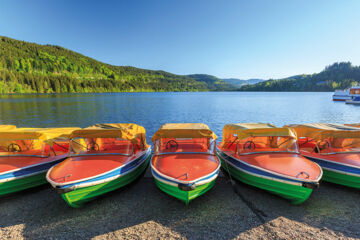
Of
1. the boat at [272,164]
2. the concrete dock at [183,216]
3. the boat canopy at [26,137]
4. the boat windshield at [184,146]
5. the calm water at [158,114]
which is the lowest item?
the calm water at [158,114]

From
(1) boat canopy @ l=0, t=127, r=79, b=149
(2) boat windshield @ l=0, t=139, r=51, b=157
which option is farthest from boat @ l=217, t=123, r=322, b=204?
(2) boat windshield @ l=0, t=139, r=51, b=157

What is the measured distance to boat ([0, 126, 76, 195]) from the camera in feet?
19.4

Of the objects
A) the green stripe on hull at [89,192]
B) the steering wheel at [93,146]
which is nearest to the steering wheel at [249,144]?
the green stripe on hull at [89,192]

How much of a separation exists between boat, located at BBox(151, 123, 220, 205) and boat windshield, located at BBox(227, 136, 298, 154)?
124 cm

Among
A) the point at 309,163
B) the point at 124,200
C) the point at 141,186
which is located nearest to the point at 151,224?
the point at 124,200

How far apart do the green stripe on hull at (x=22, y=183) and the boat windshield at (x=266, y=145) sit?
25.2 ft

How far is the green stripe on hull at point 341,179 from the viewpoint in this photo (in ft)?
20.3

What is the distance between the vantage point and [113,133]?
283 inches

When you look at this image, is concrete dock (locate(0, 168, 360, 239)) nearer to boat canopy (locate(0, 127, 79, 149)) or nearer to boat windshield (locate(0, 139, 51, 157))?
boat windshield (locate(0, 139, 51, 157))

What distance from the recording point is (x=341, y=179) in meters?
6.45

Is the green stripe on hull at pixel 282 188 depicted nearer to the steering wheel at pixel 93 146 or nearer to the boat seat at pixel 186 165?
the boat seat at pixel 186 165

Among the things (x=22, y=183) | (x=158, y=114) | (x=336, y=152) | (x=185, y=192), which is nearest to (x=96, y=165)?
(x=22, y=183)

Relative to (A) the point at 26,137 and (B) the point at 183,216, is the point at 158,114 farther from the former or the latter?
(B) the point at 183,216

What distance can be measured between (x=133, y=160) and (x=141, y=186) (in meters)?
1.21
